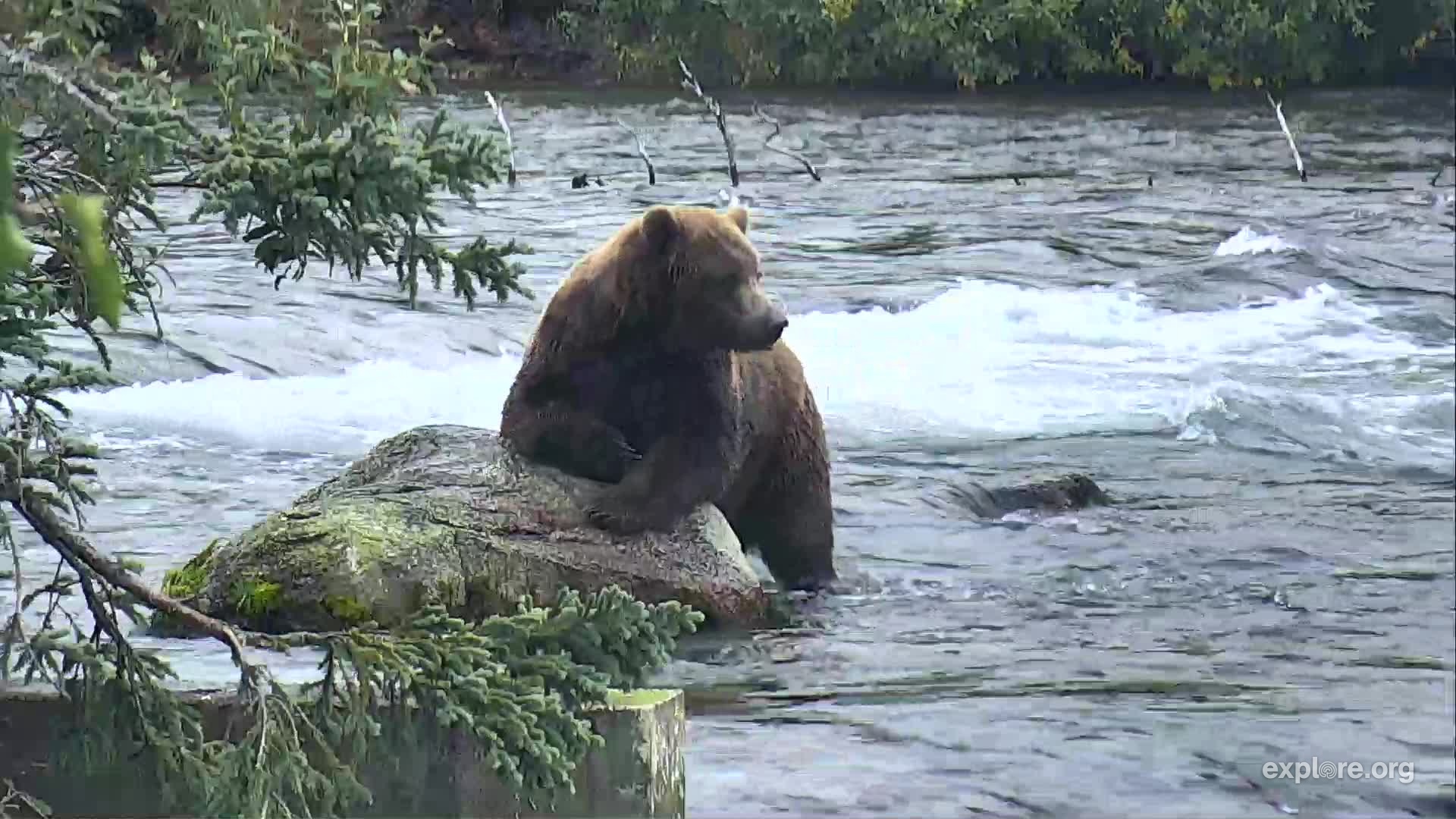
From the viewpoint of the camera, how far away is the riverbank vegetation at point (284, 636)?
366 cm

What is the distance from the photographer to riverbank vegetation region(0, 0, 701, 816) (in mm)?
3662

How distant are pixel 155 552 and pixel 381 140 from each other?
176 inches

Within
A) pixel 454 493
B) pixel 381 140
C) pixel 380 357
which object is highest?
pixel 381 140

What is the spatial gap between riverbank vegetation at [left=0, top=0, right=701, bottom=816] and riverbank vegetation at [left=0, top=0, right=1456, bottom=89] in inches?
840

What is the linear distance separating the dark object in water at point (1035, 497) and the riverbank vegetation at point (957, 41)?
642 inches

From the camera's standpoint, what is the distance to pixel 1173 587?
26.0 ft

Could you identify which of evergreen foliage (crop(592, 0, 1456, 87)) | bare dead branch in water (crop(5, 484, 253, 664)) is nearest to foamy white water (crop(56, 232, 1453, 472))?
bare dead branch in water (crop(5, 484, 253, 664))

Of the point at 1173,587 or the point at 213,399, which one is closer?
the point at 1173,587

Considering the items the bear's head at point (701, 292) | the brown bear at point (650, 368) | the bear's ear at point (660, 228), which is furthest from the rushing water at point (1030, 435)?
the bear's ear at point (660, 228)

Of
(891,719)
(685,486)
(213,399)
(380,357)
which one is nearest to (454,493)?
(685,486)

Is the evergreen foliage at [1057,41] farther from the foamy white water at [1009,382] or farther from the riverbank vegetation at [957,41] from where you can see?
the foamy white water at [1009,382]

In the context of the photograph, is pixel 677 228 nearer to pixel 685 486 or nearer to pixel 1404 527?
pixel 685 486

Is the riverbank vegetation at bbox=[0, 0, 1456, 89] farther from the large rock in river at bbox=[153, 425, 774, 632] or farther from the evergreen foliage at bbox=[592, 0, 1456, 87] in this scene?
the large rock in river at bbox=[153, 425, 774, 632]

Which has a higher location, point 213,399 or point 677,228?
point 677,228
